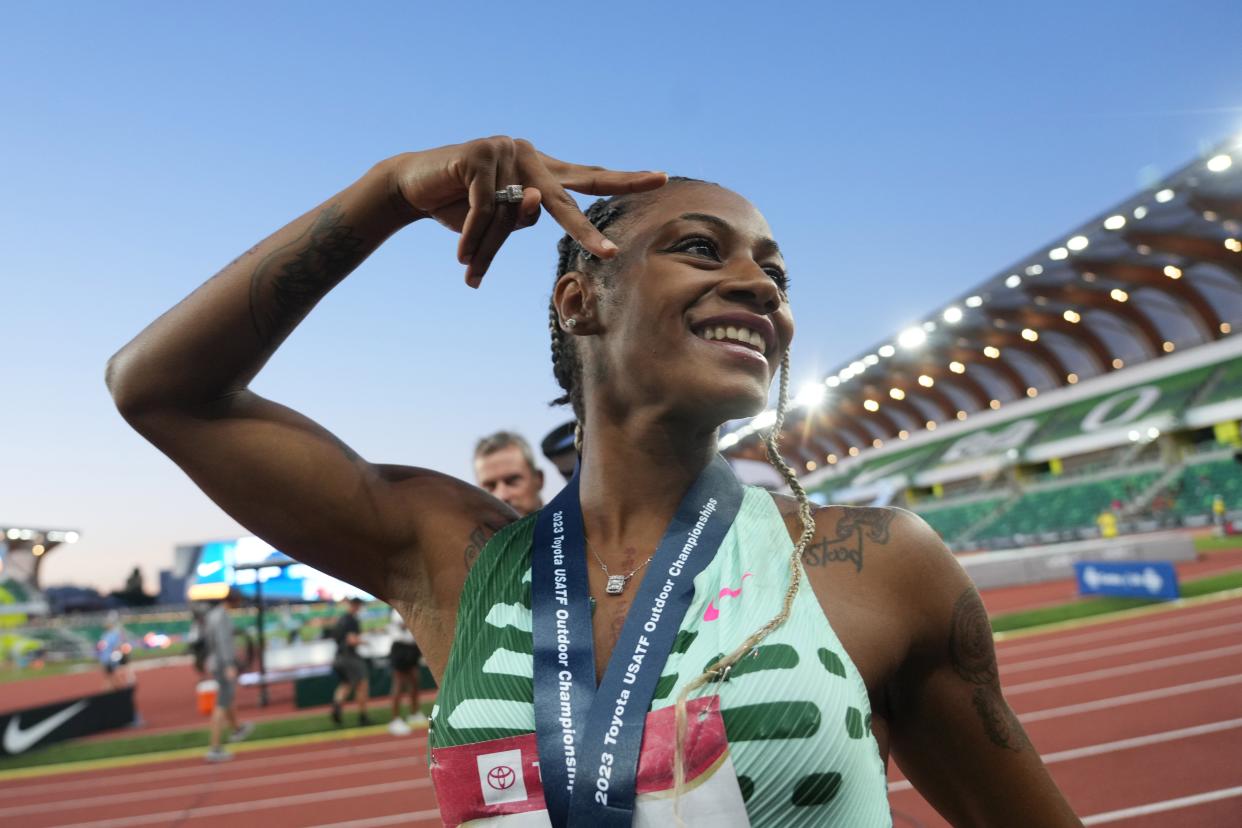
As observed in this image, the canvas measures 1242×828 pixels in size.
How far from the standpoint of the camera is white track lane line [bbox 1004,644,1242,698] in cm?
897

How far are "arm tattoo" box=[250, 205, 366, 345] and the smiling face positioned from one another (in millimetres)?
451

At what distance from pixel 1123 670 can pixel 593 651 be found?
32.1 ft

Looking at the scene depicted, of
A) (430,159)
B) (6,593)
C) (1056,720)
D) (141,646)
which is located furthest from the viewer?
(6,593)

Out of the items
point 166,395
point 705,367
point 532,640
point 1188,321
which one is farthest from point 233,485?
Answer: point 1188,321

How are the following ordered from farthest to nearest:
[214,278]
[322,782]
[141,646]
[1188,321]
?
[141,646] → [1188,321] → [322,782] → [214,278]

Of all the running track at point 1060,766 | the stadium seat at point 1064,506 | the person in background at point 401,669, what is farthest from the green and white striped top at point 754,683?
the stadium seat at point 1064,506

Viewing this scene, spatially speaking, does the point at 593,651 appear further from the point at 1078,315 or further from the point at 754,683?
the point at 1078,315

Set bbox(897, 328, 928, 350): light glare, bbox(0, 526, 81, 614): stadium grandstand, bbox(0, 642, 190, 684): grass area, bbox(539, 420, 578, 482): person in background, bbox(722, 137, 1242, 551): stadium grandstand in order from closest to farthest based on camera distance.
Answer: bbox(539, 420, 578, 482): person in background
bbox(722, 137, 1242, 551): stadium grandstand
bbox(0, 642, 190, 684): grass area
bbox(897, 328, 928, 350): light glare
bbox(0, 526, 81, 614): stadium grandstand

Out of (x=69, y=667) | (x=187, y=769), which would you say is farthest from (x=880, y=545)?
(x=69, y=667)

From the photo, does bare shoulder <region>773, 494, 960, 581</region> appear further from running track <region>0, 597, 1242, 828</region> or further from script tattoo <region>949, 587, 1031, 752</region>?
running track <region>0, 597, 1242, 828</region>

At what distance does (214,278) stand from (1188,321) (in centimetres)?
4250

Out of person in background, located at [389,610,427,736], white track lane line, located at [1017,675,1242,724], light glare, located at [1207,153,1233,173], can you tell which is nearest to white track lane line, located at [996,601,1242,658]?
white track lane line, located at [1017,675,1242,724]

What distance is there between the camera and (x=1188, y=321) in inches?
1423

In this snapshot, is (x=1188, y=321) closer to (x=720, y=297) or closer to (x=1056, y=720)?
(x=1056, y=720)
